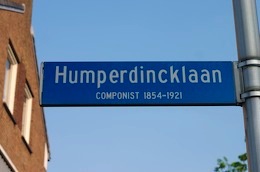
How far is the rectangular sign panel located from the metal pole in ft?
0.75

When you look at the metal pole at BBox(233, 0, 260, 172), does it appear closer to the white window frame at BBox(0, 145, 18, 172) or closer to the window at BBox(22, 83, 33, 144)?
the white window frame at BBox(0, 145, 18, 172)

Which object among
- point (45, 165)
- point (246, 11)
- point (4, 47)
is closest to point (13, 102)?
point (4, 47)

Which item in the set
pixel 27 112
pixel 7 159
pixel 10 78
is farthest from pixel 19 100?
pixel 7 159

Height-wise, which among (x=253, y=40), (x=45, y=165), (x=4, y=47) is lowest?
(x=45, y=165)

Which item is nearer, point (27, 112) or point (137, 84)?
point (137, 84)

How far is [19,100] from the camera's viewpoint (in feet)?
48.2

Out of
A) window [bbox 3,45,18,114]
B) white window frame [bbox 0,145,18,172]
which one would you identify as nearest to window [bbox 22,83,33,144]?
window [bbox 3,45,18,114]

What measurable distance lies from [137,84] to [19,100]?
10.4 m

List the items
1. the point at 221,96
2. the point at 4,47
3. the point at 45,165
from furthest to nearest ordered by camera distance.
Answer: the point at 45,165 → the point at 4,47 → the point at 221,96

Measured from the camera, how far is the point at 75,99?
4.71 m

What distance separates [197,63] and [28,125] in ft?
39.4

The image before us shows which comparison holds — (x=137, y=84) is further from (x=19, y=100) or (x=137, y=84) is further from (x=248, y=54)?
(x=19, y=100)

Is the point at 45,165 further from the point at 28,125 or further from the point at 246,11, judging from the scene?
the point at 246,11

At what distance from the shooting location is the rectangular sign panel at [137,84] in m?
4.68
